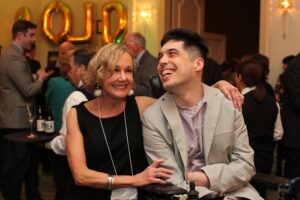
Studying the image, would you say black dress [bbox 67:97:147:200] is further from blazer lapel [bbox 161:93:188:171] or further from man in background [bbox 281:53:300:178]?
man in background [bbox 281:53:300:178]

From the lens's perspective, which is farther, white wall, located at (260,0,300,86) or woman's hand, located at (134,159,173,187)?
white wall, located at (260,0,300,86)

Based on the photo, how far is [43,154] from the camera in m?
6.06

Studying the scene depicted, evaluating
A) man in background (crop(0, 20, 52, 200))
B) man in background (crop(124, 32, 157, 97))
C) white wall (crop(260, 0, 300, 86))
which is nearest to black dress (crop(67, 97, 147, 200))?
man in background (crop(124, 32, 157, 97))

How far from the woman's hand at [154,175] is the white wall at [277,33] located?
11.8ft

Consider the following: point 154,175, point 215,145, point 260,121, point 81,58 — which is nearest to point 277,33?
point 260,121

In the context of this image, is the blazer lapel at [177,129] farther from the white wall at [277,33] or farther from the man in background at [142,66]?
the white wall at [277,33]

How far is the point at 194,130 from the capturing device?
2.25 metres

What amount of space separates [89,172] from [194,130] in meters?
0.54

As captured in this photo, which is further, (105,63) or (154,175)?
(105,63)

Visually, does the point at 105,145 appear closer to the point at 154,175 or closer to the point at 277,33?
the point at 154,175

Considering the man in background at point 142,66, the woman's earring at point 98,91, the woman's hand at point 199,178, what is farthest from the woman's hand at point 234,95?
the man in background at point 142,66

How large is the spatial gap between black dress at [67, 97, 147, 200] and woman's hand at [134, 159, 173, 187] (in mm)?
203

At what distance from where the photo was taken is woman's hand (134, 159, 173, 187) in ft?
6.81

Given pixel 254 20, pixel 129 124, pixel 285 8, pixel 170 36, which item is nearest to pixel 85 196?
pixel 129 124
